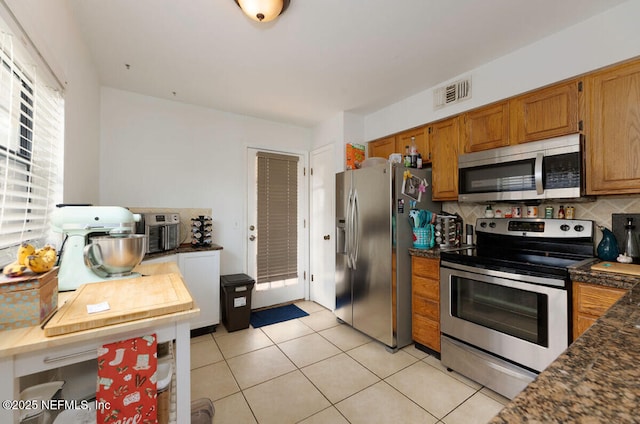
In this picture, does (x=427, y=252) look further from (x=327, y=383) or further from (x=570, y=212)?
(x=327, y=383)

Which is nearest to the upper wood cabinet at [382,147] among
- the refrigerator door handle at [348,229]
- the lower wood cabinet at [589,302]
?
the refrigerator door handle at [348,229]

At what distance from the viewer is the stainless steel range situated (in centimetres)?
165

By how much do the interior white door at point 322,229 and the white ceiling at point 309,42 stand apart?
100 centimetres

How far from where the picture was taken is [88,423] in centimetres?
92

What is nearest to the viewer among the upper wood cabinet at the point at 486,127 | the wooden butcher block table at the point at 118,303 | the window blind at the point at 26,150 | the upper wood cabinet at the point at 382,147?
the wooden butcher block table at the point at 118,303

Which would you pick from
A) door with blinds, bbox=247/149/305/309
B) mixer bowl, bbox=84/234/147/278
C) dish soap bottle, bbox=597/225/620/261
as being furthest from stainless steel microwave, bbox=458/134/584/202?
mixer bowl, bbox=84/234/147/278

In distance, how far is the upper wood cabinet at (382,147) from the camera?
316 cm

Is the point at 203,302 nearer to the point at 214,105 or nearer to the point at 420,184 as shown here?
the point at 214,105

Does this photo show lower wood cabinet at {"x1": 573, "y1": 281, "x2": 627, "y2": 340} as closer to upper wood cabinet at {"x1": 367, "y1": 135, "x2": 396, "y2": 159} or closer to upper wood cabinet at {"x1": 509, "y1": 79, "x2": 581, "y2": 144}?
upper wood cabinet at {"x1": 509, "y1": 79, "x2": 581, "y2": 144}

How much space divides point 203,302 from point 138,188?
1.40m

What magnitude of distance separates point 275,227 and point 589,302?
3.03 m

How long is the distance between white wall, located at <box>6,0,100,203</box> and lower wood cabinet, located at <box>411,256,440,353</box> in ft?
8.82

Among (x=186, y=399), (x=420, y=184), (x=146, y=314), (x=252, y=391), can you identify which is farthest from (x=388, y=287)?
(x=146, y=314)

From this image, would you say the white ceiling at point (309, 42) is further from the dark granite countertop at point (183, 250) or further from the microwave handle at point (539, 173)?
the dark granite countertop at point (183, 250)
